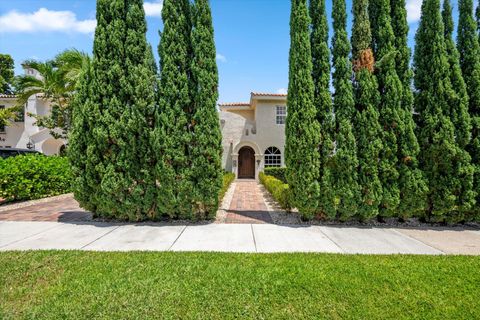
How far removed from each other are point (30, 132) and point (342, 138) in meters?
26.5

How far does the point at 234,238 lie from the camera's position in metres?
5.60

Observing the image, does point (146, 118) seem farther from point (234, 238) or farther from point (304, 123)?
point (304, 123)

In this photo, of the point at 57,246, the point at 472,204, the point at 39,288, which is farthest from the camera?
the point at 472,204

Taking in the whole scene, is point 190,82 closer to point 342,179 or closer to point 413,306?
point 342,179

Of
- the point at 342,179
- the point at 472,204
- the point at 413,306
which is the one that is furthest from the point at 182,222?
the point at 472,204

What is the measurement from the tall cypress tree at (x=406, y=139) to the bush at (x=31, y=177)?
10094 mm

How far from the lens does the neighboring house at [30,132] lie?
71.6 ft

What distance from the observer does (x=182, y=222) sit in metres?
6.95

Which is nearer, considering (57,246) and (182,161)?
(57,246)

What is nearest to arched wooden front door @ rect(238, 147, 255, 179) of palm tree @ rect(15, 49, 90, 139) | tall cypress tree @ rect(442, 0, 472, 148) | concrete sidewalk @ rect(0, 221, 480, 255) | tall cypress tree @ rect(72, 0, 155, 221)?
palm tree @ rect(15, 49, 90, 139)

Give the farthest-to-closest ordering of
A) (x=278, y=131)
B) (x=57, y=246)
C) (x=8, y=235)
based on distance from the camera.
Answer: (x=278, y=131) < (x=8, y=235) < (x=57, y=246)

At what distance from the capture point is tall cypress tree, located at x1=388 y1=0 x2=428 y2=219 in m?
6.61

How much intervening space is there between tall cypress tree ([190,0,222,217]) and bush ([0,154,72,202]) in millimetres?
4582

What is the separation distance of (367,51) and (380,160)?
9.91 feet
